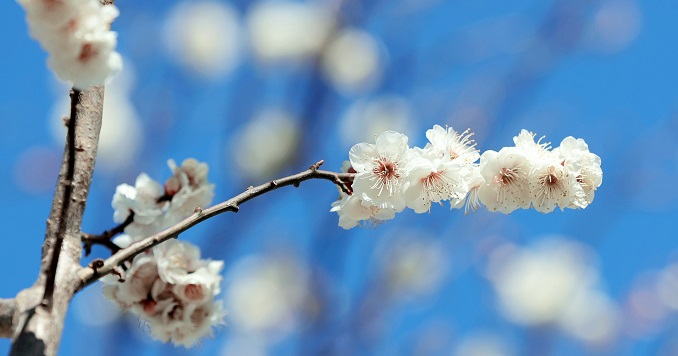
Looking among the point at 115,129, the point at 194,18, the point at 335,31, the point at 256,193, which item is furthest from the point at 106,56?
the point at 194,18

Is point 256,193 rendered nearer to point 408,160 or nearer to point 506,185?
point 408,160

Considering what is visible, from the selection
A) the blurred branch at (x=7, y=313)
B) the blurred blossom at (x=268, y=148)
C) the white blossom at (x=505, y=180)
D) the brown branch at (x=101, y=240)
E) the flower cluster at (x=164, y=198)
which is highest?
the blurred blossom at (x=268, y=148)

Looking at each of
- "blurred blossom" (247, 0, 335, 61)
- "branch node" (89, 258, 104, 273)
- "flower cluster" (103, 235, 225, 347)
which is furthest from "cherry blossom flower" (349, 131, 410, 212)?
"blurred blossom" (247, 0, 335, 61)

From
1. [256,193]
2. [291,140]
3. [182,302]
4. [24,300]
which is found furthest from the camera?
[291,140]

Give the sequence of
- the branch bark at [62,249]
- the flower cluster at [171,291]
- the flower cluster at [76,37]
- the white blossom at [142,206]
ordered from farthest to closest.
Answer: the white blossom at [142,206] → the flower cluster at [171,291] → the flower cluster at [76,37] → the branch bark at [62,249]

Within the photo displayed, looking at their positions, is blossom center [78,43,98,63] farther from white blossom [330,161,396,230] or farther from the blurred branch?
white blossom [330,161,396,230]

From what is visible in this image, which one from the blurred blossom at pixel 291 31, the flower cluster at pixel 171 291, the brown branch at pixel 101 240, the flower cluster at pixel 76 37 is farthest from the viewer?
the blurred blossom at pixel 291 31

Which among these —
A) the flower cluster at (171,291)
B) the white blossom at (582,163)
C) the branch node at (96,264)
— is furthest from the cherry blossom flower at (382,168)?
the branch node at (96,264)

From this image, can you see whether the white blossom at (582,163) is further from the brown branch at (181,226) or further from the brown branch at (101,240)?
the brown branch at (101,240)

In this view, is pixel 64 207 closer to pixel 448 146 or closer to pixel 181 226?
pixel 181 226
